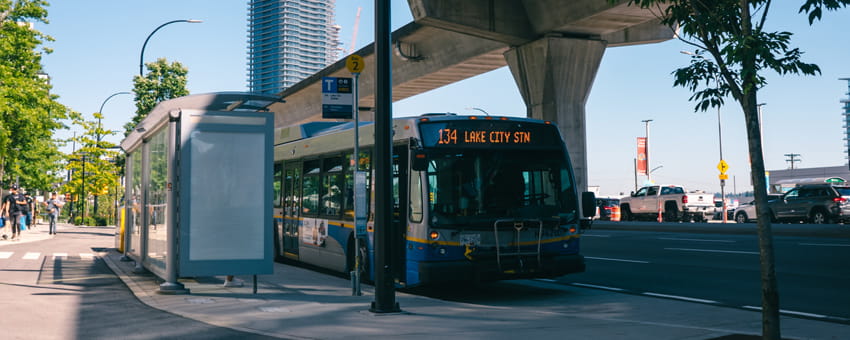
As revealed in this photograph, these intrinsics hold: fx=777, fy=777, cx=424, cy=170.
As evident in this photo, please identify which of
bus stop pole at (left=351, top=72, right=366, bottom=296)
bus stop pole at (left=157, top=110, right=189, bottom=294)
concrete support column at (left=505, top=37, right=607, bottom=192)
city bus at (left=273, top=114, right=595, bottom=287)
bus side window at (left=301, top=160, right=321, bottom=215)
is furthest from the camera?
concrete support column at (left=505, top=37, right=607, bottom=192)

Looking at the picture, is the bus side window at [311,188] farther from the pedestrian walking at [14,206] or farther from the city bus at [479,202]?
the pedestrian walking at [14,206]

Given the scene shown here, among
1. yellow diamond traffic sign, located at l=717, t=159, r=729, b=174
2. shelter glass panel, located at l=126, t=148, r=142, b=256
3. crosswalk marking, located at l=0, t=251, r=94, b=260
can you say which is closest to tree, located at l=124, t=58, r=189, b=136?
crosswalk marking, located at l=0, t=251, r=94, b=260

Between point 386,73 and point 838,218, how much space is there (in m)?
26.6

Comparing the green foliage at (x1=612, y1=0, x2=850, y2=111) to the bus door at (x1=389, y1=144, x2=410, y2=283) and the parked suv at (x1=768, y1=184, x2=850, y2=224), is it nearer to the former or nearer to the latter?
the bus door at (x1=389, y1=144, x2=410, y2=283)

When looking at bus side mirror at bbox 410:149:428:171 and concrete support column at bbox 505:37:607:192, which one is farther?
concrete support column at bbox 505:37:607:192

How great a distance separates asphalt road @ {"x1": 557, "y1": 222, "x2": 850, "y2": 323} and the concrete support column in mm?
10967

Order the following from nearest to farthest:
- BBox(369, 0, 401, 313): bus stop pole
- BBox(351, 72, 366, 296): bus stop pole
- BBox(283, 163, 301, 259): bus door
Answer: BBox(369, 0, 401, 313): bus stop pole < BBox(351, 72, 366, 296): bus stop pole < BBox(283, 163, 301, 259): bus door

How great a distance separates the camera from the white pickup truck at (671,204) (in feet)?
130

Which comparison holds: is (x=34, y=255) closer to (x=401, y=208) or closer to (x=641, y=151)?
(x=401, y=208)

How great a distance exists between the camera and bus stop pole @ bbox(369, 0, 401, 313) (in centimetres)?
898

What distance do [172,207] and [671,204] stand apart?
33.9 metres

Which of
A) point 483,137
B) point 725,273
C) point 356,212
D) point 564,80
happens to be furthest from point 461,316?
point 564,80

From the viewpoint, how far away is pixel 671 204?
1585 inches

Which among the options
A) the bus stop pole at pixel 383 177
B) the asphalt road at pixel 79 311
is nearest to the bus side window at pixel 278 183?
the asphalt road at pixel 79 311
